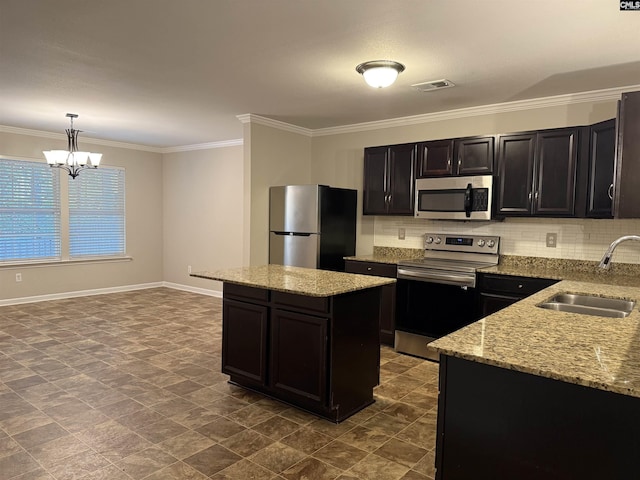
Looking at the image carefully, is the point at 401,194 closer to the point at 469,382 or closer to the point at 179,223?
the point at 469,382

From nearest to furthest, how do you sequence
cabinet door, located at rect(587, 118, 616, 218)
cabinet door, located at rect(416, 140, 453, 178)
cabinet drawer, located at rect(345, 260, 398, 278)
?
cabinet door, located at rect(587, 118, 616, 218) → cabinet door, located at rect(416, 140, 453, 178) → cabinet drawer, located at rect(345, 260, 398, 278)

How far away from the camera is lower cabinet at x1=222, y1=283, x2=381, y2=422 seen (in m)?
2.79

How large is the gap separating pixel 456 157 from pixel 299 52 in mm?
1959

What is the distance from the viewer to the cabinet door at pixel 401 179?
181 inches

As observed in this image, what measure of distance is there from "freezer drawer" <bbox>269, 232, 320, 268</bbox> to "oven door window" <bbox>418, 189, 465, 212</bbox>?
3.80 feet

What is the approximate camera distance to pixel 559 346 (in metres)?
1.56

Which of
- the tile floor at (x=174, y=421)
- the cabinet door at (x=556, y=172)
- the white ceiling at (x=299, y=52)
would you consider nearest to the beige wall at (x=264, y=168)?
the white ceiling at (x=299, y=52)

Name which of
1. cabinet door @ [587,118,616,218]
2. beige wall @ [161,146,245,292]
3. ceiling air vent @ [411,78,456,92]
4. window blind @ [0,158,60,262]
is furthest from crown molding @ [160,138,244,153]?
cabinet door @ [587,118,616,218]

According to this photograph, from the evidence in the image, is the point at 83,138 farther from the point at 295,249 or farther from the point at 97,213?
the point at 295,249

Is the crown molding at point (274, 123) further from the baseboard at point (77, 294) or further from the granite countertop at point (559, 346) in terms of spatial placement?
the baseboard at point (77, 294)

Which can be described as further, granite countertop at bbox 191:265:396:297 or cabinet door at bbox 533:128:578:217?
cabinet door at bbox 533:128:578:217

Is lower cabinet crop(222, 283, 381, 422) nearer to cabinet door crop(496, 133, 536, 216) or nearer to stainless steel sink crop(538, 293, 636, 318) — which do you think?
stainless steel sink crop(538, 293, 636, 318)

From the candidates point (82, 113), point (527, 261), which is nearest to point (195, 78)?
point (82, 113)

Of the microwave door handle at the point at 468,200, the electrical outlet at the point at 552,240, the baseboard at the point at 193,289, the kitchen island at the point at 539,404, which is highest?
the microwave door handle at the point at 468,200
